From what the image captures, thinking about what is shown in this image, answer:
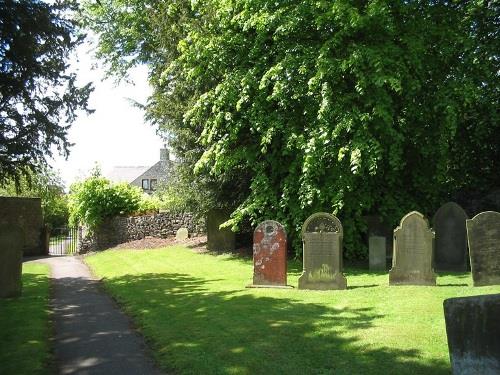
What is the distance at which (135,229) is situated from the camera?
98.2ft

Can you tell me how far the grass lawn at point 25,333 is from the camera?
248 inches

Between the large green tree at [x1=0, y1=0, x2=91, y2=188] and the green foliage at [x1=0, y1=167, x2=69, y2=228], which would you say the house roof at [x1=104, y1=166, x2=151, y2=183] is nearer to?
the green foliage at [x1=0, y1=167, x2=69, y2=228]

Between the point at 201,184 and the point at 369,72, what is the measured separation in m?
8.35

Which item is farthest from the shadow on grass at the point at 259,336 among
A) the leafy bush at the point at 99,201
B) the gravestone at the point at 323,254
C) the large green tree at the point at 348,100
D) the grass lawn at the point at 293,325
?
the leafy bush at the point at 99,201

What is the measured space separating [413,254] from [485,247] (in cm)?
150

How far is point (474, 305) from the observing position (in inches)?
180

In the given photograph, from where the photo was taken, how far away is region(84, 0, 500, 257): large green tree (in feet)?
46.4

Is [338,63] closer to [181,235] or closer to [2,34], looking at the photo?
[2,34]

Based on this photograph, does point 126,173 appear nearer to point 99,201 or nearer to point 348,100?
point 99,201

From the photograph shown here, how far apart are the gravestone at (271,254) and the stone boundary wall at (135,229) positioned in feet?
54.9

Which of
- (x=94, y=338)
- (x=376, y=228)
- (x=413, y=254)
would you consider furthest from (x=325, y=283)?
(x=376, y=228)

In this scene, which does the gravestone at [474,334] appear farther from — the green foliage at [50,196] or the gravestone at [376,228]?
the green foliage at [50,196]

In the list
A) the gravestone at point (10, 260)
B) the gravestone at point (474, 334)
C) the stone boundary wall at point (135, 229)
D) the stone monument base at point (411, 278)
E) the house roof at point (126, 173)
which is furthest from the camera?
the house roof at point (126, 173)

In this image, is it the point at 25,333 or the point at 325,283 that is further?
the point at 325,283
